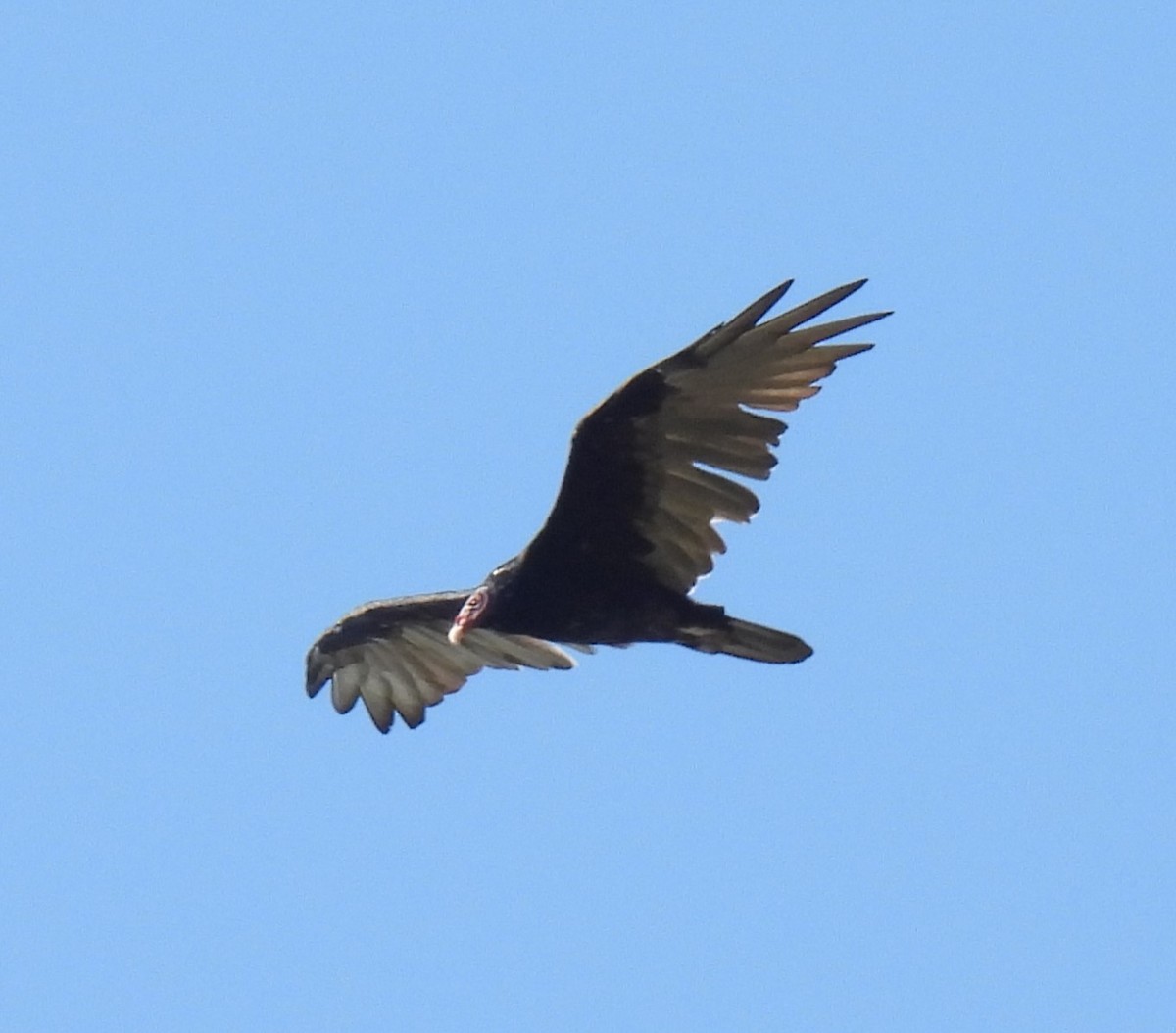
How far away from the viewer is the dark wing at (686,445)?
9.16m

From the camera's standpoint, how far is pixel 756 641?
9.60 meters

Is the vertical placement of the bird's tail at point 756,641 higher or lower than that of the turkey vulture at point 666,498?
lower

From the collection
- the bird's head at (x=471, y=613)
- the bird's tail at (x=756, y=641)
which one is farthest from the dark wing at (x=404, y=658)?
the bird's tail at (x=756, y=641)

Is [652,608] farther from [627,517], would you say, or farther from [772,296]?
[772,296]

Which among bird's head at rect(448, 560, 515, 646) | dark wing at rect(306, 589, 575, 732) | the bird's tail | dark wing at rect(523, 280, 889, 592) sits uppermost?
dark wing at rect(306, 589, 575, 732)

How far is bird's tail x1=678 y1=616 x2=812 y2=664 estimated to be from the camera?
31.4ft

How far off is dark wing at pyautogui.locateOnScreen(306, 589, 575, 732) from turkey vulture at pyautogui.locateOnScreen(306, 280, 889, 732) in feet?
3.50

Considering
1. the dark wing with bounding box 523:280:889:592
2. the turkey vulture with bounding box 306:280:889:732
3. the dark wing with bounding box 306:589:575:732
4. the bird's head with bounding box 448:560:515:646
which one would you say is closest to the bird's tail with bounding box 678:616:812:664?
the turkey vulture with bounding box 306:280:889:732

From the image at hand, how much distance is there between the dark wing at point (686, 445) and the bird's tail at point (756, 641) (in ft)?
0.79

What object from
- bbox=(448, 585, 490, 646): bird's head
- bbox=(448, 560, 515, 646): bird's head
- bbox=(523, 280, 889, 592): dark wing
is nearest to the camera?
bbox=(523, 280, 889, 592): dark wing

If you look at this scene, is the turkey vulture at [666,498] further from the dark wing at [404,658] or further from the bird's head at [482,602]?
the dark wing at [404,658]

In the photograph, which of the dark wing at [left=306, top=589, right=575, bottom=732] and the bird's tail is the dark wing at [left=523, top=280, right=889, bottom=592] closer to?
the bird's tail

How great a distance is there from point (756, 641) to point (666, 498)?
2.31 ft

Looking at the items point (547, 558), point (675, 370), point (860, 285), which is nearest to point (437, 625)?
point (547, 558)
